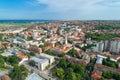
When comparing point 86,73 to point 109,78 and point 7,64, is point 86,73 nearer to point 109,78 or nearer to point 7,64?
point 109,78

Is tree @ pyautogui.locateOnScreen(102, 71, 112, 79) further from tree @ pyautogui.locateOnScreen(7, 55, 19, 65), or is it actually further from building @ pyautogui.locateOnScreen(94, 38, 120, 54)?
tree @ pyautogui.locateOnScreen(7, 55, 19, 65)

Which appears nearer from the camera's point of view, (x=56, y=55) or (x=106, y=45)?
(x=56, y=55)

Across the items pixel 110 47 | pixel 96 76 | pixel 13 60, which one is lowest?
pixel 96 76

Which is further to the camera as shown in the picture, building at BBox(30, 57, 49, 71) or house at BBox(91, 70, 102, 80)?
building at BBox(30, 57, 49, 71)

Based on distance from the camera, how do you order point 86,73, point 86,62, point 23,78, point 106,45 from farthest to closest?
1. point 106,45
2. point 86,62
3. point 86,73
4. point 23,78

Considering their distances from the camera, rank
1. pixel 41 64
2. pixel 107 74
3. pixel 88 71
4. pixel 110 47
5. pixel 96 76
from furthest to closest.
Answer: pixel 110 47 < pixel 41 64 < pixel 88 71 < pixel 107 74 < pixel 96 76

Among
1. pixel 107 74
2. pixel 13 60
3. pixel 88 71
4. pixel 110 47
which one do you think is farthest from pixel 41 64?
pixel 110 47

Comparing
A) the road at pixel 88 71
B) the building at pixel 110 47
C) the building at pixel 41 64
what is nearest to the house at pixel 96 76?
the road at pixel 88 71

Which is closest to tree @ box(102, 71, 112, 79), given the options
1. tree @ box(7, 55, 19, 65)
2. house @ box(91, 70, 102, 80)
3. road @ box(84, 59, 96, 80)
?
house @ box(91, 70, 102, 80)

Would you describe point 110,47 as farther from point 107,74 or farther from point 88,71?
point 107,74

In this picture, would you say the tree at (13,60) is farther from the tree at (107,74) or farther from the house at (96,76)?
the tree at (107,74)

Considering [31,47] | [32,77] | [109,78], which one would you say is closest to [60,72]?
[32,77]
